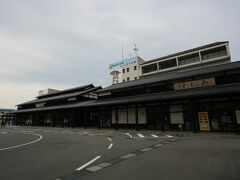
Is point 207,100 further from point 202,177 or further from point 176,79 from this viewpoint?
point 202,177

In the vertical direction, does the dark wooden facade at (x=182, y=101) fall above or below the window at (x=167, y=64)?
below

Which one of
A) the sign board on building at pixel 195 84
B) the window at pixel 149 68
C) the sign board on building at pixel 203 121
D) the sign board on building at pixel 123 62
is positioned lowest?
the sign board on building at pixel 203 121

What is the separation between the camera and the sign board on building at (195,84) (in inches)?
822

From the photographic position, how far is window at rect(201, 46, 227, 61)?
1545 inches

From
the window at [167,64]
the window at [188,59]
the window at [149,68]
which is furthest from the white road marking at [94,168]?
the window at [149,68]

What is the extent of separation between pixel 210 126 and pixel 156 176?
17006 millimetres

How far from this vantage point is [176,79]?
23.8m

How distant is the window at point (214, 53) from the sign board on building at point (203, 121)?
84.4 ft

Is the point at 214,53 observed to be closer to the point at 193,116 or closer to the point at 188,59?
the point at 188,59

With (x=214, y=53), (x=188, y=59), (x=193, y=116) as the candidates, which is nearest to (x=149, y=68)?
(x=188, y=59)

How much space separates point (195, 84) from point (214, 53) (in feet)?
79.2

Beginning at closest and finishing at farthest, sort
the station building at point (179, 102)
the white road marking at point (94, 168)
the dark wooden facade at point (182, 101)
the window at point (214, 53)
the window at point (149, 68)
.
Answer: the white road marking at point (94, 168) → the dark wooden facade at point (182, 101) → the station building at point (179, 102) → the window at point (214, 53) → the window at point (149, 68)

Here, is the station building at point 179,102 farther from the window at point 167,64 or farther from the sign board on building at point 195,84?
the window at point 167,64

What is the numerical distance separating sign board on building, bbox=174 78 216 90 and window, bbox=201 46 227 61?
75.5 ft
